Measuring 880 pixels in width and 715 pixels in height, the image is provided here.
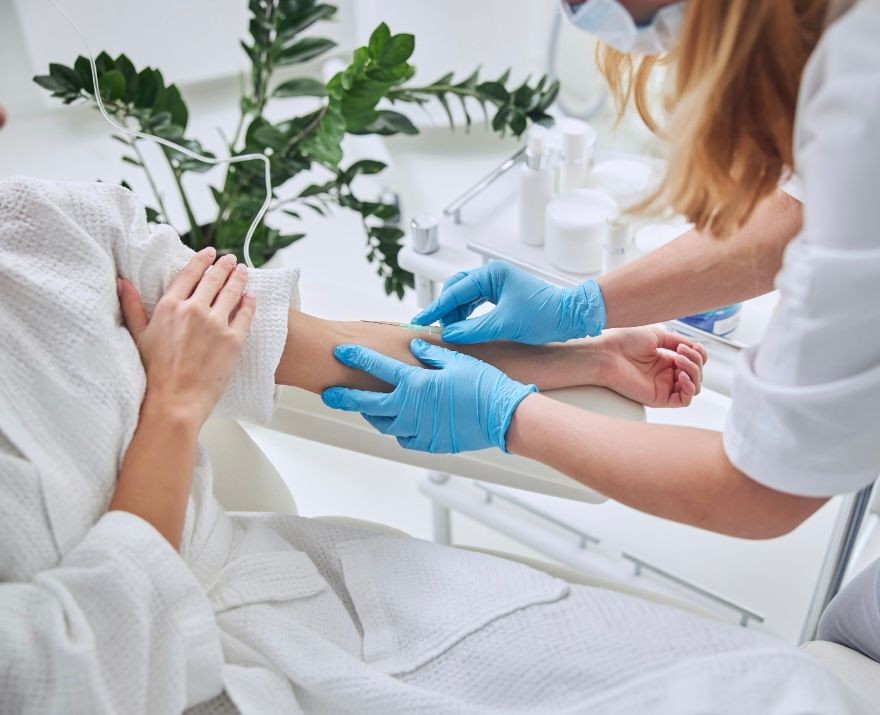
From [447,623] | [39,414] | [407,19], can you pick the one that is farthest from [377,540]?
[407,19]

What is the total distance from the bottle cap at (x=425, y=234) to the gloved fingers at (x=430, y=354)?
1.01ft

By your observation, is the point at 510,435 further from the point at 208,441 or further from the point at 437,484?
the point at 437,484

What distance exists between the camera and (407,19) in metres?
1.95

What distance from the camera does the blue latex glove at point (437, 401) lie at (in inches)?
37.4

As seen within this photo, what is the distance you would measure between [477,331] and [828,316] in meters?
0.48

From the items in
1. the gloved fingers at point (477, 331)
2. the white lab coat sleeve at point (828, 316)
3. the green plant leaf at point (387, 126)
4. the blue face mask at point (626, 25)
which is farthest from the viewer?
the green plant leaf at point (387, 126)

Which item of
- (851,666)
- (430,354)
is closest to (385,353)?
(430,354)

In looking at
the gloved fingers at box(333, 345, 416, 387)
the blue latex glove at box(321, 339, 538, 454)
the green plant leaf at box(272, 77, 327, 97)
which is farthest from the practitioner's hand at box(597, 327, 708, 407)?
the green plant leaf at box(272, 77, 327, 97)

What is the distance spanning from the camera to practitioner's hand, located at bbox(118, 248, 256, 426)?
0.86m

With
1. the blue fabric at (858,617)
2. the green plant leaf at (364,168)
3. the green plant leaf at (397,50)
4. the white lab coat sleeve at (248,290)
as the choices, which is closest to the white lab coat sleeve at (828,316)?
the blue fabric at (858,617)

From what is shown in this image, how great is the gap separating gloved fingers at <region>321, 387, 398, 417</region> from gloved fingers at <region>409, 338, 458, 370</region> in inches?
2.6

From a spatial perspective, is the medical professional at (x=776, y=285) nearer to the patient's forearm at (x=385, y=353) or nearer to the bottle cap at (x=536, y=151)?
the patient's forearm at (x=385, y=353)

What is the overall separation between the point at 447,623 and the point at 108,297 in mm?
460

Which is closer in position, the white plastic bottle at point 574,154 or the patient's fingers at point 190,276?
the patient's fingers at point 190,276
